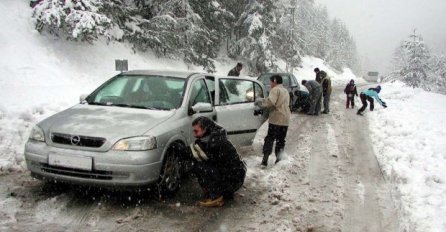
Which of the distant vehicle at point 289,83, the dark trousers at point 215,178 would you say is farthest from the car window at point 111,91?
the distant vehicle at point 289,83

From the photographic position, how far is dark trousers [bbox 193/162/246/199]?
17.2 feet

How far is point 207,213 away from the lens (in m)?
5.10

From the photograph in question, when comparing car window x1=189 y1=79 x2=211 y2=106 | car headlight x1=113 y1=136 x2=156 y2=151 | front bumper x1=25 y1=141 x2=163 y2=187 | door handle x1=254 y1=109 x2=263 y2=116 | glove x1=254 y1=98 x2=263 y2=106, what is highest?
car window x1=189 y1=79 x2=211 y2=106

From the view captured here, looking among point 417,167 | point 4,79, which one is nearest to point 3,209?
point 417,167

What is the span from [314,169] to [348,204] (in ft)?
6.09

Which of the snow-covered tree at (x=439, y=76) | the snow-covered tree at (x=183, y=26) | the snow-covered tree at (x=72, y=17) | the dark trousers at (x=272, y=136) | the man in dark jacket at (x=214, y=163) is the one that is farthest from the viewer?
the snow-covered tree at (x=439, y=76)

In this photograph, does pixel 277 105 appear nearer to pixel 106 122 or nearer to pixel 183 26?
pixel 106 122

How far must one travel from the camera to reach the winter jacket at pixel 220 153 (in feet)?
16.9

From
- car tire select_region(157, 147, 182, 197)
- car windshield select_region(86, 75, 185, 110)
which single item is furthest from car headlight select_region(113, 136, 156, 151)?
car windshield select_region(86, 75, 185, 110)

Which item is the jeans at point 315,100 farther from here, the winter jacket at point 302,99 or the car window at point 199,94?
the car window at point 199,94

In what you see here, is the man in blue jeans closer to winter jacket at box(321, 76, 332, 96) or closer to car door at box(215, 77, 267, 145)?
car door at box(215, 77, 267, 145)

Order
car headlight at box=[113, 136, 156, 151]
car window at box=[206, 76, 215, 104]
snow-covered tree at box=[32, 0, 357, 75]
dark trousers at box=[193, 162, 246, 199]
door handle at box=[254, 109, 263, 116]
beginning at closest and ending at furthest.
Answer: car headlight at box=[113, 136, 156, 151] < dark trousers at box=[193, 162, 246, 199] < car window at box=[206, 76, 215, 104] < door handle at box=[254, 109, 263, 116] < snow-covered tree at box=[32, 0, 357, 75]

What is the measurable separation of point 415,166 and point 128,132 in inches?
209

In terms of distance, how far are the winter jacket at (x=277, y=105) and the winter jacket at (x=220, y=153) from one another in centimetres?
223
